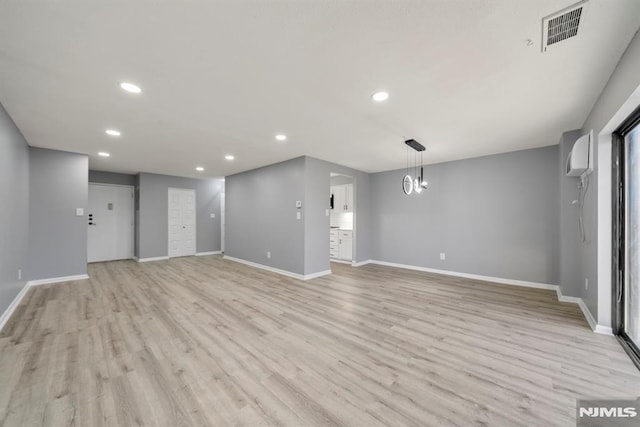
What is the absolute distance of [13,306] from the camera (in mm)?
3320

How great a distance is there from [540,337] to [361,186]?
4.60 meters

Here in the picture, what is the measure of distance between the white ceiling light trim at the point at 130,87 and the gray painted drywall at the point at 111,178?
5.77 m

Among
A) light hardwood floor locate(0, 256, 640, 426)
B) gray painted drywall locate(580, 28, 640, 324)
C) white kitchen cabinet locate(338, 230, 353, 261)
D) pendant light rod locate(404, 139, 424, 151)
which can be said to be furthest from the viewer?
white kitchen cabinet locate(338, 230, 353, 261)

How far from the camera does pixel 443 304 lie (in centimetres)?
358

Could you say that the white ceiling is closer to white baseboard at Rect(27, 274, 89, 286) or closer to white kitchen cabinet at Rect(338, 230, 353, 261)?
white baseboard at Rect(27, 274, 89, 286)

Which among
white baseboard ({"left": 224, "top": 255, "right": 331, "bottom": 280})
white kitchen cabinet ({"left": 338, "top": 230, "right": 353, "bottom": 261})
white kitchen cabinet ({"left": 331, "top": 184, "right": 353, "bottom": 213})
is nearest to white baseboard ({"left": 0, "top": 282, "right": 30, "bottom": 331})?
white baseboard ({"left": 224, "top": 255, "right": 331, "bottom": 280})

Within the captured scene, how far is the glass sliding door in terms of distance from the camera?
7.76ft

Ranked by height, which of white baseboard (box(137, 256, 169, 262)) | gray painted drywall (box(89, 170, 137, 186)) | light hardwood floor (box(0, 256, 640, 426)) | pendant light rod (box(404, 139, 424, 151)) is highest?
pendant light rod (box(404, 139, 424, 151))

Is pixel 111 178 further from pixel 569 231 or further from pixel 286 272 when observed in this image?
pixel 569 231

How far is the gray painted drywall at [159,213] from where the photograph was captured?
6820mm

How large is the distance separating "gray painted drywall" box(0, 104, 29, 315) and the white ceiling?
34cm

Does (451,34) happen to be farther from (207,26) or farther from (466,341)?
(466,341)

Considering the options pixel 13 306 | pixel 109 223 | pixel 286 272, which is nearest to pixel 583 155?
pixel 286 272

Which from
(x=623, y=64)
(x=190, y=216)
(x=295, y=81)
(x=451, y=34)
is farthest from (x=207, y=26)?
(x=190, y=216)
